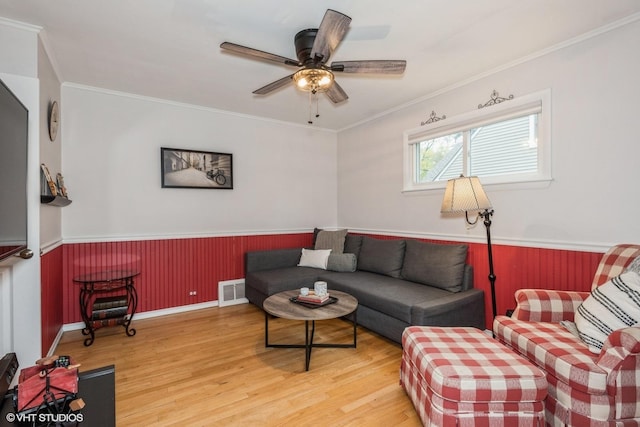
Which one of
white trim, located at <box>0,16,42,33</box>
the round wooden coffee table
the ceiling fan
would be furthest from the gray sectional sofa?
white trim, located at <box>0,16,42,33</box>

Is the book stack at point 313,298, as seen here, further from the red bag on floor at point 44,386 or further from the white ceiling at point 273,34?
the white ceiling at point 273,34

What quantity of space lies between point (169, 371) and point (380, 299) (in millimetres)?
1828

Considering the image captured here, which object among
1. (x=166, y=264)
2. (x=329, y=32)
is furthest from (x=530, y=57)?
(x=166, y=264)

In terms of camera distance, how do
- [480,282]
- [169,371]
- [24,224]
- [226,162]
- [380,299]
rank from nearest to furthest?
[24,224] → [169,371] → [380,299] → [480,282] → [226,162]

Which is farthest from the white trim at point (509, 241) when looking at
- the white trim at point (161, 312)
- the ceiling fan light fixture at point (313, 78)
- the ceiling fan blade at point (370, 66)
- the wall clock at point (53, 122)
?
the wall clock at point (53, 122)

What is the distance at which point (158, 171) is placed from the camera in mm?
3662

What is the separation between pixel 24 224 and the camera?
1.85 metres

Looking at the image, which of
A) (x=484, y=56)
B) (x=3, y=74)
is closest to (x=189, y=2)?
(x=3, y=74)

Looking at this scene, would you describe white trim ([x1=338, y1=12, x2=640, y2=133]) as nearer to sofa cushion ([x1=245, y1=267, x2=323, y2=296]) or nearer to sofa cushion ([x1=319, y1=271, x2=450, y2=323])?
sofa cushion ([x1=319, y1=271, x2=450, y2=323])

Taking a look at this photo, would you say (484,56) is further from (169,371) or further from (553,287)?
(169,371)

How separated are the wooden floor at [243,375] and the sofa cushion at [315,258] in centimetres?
85

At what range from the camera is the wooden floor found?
186cm

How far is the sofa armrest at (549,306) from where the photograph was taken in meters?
2.08

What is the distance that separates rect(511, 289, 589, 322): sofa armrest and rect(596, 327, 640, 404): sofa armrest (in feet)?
2.09
